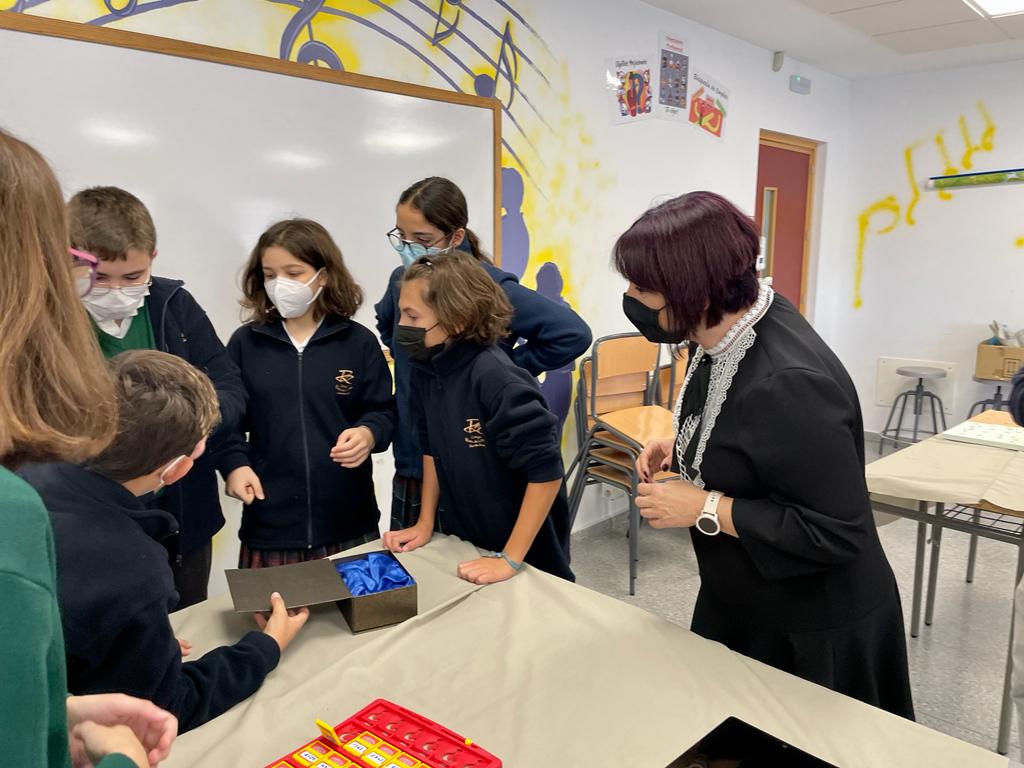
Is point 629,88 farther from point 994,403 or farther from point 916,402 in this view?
point 994,403

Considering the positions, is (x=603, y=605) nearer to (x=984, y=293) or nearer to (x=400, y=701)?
(x=400, y=701)

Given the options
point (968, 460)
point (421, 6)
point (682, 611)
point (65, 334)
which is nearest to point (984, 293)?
point (968, 460)

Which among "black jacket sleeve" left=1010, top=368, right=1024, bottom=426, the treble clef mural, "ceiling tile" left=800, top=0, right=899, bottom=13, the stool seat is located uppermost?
"ceiling tile" left=800, top=0, right=899, bottom=13

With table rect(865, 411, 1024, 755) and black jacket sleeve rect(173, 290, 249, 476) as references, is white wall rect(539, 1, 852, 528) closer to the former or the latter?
table rect(865, 411, 1024, 755)

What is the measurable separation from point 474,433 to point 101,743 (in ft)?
3.06

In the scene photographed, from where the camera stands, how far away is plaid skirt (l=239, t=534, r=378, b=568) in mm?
1708

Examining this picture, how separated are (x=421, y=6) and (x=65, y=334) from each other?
2.37 metres

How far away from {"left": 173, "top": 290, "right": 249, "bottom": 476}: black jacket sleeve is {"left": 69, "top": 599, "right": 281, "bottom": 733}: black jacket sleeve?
67 cm

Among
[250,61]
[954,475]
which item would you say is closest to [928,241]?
[954,475]

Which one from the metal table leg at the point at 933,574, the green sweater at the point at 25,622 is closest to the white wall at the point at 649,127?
the metal table leg at the point at 933,574

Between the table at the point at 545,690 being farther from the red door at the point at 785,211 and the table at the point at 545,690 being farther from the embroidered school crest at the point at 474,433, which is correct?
the red door at the point at 785,211

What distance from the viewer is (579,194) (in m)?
3.33

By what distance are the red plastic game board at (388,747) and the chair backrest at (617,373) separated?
2507mm

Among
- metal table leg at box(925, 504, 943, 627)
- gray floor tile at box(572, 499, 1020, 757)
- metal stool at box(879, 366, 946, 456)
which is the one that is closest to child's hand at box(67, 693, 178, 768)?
gray floor tile at box(572, 499, 1020, 757)
